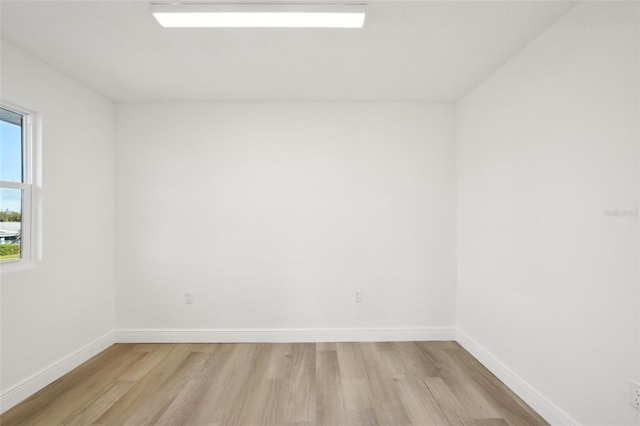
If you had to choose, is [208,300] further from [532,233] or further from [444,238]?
[532,233]

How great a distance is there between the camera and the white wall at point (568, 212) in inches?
56.9

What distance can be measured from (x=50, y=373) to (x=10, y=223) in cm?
124

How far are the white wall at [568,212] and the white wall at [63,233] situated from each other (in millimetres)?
3714

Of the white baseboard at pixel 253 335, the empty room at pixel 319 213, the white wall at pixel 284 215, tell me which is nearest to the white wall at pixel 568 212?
the empty room at pixel 319 213

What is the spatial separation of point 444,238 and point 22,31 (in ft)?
12.8

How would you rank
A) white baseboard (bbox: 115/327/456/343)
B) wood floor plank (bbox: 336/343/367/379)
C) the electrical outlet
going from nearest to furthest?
1. the electrical outlet
2. wood floor plank (bbox: 336/343/367/379)
3. white baseboard (bbox: 115/327/456/343)

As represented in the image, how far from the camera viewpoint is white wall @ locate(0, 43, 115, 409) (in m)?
2.07

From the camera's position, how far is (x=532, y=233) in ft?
6.68

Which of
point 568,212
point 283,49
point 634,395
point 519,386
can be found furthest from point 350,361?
point 283,49

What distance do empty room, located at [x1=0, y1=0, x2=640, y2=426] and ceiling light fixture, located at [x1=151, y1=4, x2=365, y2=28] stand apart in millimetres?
17

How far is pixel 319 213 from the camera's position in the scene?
3.11 meters

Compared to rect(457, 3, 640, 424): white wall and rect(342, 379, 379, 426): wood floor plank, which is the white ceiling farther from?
rect(342, 379, 379, 426): wood floor plank

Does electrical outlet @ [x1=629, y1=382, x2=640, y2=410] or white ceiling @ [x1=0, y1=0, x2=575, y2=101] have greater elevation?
white ceiling @ [x1=0, y1=0, x2=575, y2=101]

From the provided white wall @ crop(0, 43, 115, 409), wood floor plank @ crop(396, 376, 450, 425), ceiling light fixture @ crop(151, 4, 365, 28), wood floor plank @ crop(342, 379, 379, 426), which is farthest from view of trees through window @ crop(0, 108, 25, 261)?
wood floor plank @ crop(396, 376, 450, 425)
